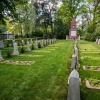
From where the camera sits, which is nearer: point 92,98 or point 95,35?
point 92,98

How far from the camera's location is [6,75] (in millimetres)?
5262

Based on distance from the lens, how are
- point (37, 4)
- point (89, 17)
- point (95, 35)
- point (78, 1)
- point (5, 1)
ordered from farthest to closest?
point (89, 17) < point (78, 1) < point (37, 4) < point (95, 35) < point (5, 1)

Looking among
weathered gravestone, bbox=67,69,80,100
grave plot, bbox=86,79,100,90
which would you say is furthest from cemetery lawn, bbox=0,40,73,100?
weathered gravestone, bbox=67,69,80,100

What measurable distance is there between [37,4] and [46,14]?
122 inches

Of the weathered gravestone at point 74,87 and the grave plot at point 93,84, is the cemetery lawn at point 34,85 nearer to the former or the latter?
the grave plot at point 93,84

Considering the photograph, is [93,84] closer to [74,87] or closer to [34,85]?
[74,87]

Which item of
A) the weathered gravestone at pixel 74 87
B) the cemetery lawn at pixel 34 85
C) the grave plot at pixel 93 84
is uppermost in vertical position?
the weathered gravestone at pixel 74 87

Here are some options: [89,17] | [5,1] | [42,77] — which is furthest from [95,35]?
[42,77]

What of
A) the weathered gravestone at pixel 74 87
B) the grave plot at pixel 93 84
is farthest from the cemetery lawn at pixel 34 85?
the weathered gravestone at pixel 74 87

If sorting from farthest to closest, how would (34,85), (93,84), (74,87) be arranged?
(93,84), (34,85), (74,87)

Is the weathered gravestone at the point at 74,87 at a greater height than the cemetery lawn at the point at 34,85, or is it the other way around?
the weathered gravestone at the point at 74,87

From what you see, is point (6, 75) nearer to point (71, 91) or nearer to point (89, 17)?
point (71, 91)

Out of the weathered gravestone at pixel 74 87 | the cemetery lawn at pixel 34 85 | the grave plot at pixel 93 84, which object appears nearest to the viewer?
the weathered gravestone at pixel 74 87

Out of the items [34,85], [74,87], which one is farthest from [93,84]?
[34,85]
